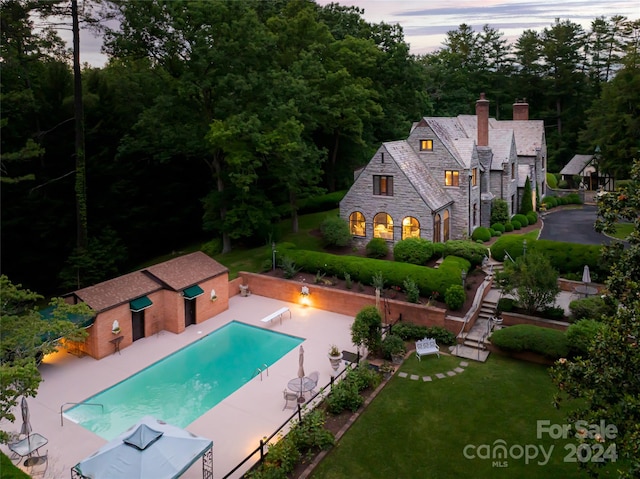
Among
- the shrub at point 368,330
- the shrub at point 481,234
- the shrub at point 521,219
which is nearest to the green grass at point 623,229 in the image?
the shrub at point 521,219

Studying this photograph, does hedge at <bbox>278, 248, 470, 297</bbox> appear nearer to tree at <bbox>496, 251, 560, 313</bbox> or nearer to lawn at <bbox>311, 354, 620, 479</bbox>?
tree at <bbox>496, 251, 560, 313</bbox>

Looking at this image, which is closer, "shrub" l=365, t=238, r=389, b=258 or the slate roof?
the slate roof

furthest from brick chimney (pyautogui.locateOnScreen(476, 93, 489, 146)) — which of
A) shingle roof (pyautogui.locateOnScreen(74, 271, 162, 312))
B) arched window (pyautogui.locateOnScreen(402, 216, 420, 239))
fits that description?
shingle roof (pyautogui.locateOnScreen(74, 271, 162, 312))

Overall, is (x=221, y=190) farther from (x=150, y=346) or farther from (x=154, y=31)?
(x=150, y=346)

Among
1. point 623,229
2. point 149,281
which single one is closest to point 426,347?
point 149,281

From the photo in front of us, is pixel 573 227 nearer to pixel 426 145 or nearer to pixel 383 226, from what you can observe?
pixel 426 145

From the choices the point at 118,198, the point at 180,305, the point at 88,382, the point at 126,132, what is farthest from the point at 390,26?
the point at 88,382

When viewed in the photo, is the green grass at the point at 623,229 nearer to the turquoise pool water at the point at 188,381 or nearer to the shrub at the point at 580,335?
the shrub at the point at 580,335
